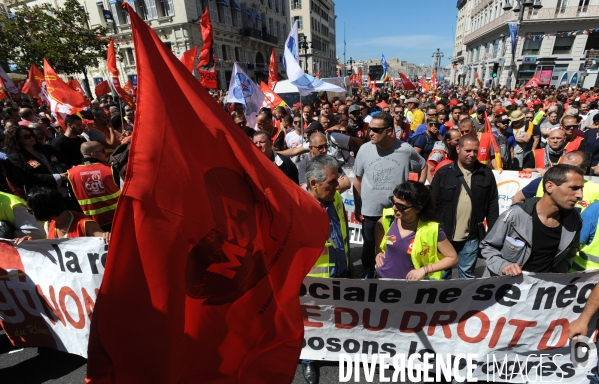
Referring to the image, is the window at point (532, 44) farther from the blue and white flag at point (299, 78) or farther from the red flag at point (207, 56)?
the red flag at point (207, 56)

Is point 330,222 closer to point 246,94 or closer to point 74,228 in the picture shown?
point 74,228

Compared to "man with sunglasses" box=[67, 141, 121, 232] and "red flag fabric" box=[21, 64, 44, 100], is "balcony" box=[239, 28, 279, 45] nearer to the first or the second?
"red flag fabric" box=[21, 64, 44, 100]

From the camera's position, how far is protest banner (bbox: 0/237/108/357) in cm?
246

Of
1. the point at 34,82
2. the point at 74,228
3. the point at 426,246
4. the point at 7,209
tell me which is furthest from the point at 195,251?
the point at 34,82

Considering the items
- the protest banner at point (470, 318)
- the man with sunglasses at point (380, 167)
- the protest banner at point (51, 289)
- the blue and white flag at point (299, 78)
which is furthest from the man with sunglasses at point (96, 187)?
the blue and white flag at point (299, 78)

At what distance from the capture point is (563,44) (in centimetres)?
3616

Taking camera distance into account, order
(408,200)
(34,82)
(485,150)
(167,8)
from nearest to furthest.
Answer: (408,200)
(485,150)
(34,82)
(167,8)

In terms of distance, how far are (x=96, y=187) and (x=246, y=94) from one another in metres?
4.22

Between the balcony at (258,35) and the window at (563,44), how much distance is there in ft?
114

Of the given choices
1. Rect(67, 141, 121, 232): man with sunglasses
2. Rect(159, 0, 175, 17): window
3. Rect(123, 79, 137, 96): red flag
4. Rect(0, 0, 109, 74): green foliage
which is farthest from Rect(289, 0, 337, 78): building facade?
Rect(67, 141, 121, 232): man with sunglasses

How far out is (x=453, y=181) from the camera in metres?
3.12

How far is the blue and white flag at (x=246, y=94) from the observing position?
274 inches

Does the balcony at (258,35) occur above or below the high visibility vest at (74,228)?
above

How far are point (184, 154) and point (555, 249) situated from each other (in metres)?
2.65
